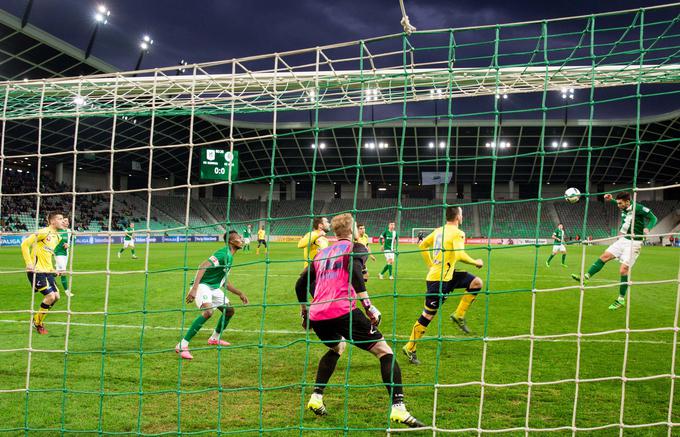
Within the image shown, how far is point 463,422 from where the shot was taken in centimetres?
439

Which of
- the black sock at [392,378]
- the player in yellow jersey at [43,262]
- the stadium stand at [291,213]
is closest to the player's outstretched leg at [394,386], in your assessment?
the black sock at [392,378]

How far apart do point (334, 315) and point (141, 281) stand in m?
12.2

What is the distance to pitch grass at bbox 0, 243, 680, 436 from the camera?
4.41m

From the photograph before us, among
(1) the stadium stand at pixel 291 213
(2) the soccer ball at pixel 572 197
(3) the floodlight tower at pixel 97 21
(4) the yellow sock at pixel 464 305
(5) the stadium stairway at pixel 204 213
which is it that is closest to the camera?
(2) the soccer ball at pixel 572 197

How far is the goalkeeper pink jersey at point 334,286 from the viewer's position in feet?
14.4

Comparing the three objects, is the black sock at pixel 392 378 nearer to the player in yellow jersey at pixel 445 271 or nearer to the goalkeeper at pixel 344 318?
the goalkeeper at pixel 344 318

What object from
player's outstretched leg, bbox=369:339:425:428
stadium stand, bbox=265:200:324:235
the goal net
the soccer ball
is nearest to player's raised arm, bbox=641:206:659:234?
the goal net

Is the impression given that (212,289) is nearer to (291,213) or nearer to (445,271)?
(445,271)

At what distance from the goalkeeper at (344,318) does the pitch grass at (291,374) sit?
163 millimetres

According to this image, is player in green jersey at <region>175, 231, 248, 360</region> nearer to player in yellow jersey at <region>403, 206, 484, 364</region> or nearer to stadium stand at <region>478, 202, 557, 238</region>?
player in yellow jersey at <region>403, 206, 484, 364</region>

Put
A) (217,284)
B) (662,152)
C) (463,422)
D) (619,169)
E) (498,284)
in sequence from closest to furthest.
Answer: (463,422), (217,284), (498,284), (662,152), (619,169)

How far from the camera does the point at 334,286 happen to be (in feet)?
14.7

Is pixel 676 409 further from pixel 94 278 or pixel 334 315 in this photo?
pixel 94 278

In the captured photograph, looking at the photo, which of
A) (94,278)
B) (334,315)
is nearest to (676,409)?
(334,315)
